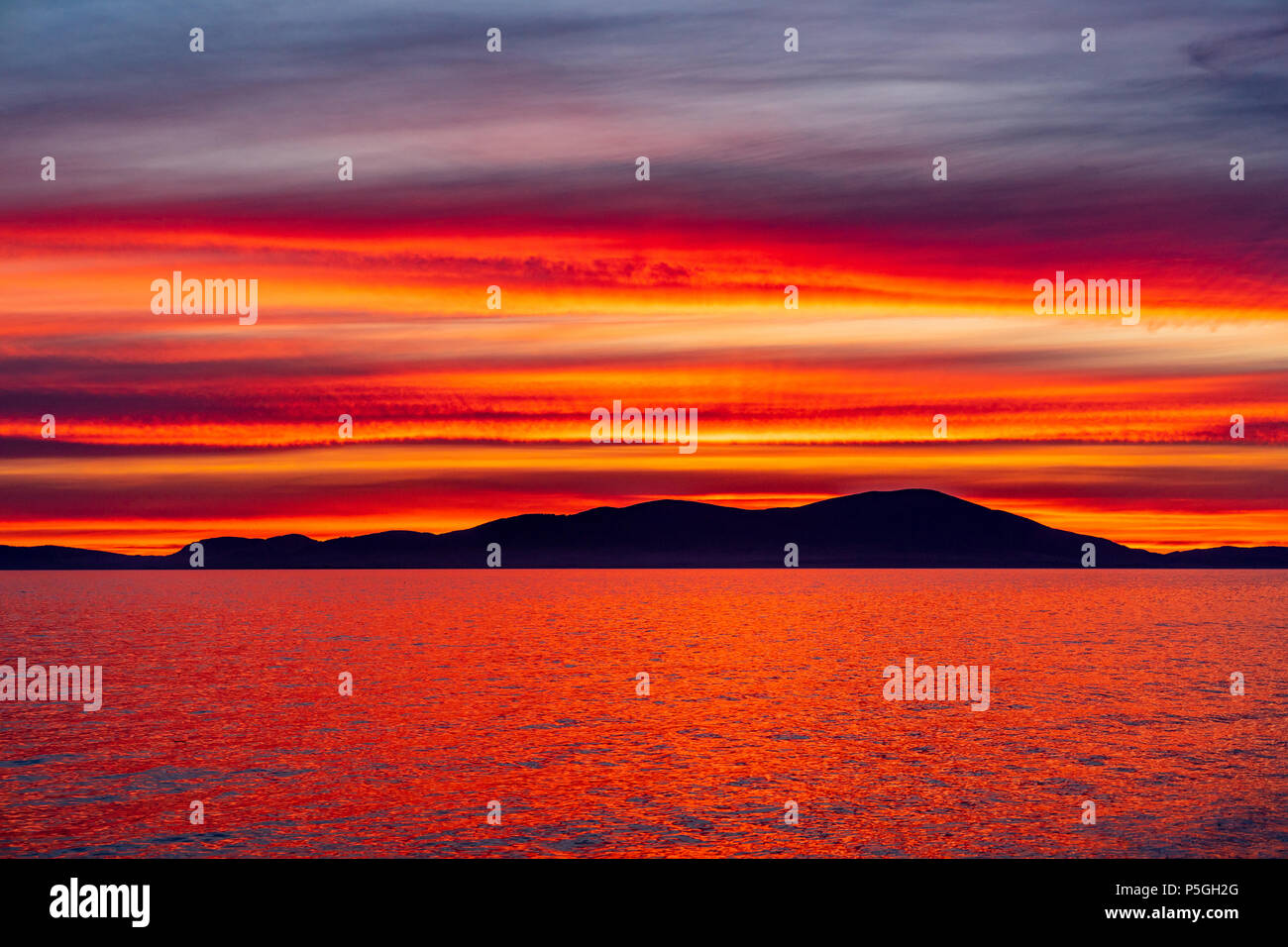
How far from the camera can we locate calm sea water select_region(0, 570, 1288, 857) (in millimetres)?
31391

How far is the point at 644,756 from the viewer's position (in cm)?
4328

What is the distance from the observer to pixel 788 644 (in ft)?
341

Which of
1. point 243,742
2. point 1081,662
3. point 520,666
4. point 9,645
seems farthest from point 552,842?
point 9,645

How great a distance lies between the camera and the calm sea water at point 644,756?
3139 centimetres

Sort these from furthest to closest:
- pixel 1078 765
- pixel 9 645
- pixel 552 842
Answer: pixel 9 645 < pixel 1078 765 < pixel 552 842
